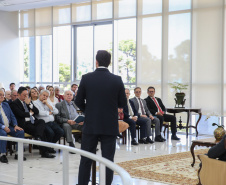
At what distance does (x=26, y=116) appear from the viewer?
7836 mm

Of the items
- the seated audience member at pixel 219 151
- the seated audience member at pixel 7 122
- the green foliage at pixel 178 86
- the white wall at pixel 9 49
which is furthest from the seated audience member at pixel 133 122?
the white wall at pixel 9 49

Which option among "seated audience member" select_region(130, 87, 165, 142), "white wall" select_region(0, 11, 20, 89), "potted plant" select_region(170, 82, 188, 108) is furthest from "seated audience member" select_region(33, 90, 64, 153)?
"white wall" select_region(0, 11, 20, 89)

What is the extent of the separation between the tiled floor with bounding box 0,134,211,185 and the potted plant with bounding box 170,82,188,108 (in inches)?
35.2

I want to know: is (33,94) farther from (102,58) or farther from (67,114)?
(102,58)

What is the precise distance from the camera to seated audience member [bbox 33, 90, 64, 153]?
26.7ft

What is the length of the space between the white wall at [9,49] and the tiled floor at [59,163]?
22.4 ft

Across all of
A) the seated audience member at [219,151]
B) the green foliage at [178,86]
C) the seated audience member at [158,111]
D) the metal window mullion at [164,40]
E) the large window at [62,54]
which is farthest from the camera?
the large window at [62,54]

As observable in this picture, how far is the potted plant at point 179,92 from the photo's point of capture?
11111 millimetres

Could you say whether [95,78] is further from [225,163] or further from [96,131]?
[225,163]

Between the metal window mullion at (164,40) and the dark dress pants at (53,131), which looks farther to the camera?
the metal window mullion at (164,40)

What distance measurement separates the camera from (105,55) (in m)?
4.20

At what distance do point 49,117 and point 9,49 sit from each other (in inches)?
312

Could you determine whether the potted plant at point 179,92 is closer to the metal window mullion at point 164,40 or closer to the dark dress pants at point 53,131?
the metal window mullion at point 164,40

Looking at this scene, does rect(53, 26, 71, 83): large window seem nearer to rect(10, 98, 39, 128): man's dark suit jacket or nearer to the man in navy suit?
the man in navy suit
